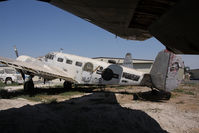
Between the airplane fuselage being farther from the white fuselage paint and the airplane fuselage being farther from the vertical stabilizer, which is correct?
the vertical stabilizer

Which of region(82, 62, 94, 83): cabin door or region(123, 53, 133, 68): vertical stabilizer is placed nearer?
region(82, 62, 94, 83): cabin door

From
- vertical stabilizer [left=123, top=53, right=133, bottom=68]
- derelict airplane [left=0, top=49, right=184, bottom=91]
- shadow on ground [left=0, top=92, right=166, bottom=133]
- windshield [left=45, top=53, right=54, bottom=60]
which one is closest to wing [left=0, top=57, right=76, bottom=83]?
derelict airplane [left=0, top=49, right=184, bottom=91]

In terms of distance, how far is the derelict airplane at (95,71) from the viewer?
10.6 metres

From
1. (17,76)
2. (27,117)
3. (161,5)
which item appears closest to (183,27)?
(161,5)

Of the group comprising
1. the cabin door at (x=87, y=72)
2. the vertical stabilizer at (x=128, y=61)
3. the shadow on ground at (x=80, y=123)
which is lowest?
the shadow on ground at (x=80, y=123)

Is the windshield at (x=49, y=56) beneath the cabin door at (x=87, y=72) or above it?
above

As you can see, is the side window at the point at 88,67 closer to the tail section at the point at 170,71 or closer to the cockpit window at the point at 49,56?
the cockpit window at the point at 49,56

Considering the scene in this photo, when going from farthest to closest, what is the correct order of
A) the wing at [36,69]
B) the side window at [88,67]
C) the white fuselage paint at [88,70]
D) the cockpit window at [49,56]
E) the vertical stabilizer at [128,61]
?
1. the vertical stabilizer at [128,61]
2. the cockpit window at [49,56]
3. the side window at [88,67]
4. the white fuselage paint at [88,70]
5. the wing at [36,69]

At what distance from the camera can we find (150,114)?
24.6 feet

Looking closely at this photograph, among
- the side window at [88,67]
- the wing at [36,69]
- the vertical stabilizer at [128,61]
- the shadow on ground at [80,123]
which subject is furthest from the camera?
the vertical stabilizer at [128,61]

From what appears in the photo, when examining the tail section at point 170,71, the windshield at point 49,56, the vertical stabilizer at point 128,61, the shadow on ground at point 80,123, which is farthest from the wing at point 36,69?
the vertical stabilizer at point 128,61

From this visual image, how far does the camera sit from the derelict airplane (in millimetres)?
10602

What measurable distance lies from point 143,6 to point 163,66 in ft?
30.1

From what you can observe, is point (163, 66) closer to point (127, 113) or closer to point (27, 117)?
point (127, 113)
